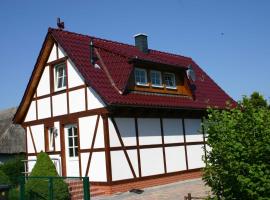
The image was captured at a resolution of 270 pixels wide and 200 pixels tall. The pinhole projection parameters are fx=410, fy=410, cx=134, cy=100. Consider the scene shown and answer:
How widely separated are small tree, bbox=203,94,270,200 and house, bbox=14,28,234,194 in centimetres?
581

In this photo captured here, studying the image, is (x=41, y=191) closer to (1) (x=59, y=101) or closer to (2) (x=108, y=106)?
(2) (x=108, y=106)

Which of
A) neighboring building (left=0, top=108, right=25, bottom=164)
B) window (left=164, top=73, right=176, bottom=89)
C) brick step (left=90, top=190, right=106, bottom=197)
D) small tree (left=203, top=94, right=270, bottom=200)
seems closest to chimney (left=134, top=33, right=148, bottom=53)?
window (left=164, top=73, right=176, bottom=89)

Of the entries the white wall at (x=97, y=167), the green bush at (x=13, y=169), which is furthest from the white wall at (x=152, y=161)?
the green bush at (x=13, y=169)

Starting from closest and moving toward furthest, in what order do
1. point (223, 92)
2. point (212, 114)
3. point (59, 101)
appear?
point (212, 114)
point (59, 101)
point (223, 92)

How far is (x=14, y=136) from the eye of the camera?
28859 millimetres

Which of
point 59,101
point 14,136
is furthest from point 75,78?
point 14,136

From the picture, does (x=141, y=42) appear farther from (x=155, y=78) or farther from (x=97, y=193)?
(x=97, y=193)

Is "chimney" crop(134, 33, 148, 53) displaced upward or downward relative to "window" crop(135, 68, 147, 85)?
upward

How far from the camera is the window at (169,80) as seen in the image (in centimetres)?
1938

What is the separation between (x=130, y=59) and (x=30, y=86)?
566cm

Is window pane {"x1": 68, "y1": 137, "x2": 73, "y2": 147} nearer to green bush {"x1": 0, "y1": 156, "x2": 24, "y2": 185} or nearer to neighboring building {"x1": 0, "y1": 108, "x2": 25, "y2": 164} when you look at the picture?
green bush {"x1": 0, "y1": 156, "x2": 24, "y2": 185}

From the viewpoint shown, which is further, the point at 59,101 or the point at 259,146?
the point at 59,101

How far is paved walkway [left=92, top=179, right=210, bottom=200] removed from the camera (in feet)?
45.4

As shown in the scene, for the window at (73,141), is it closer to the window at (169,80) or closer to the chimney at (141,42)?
the window at (169,80)
